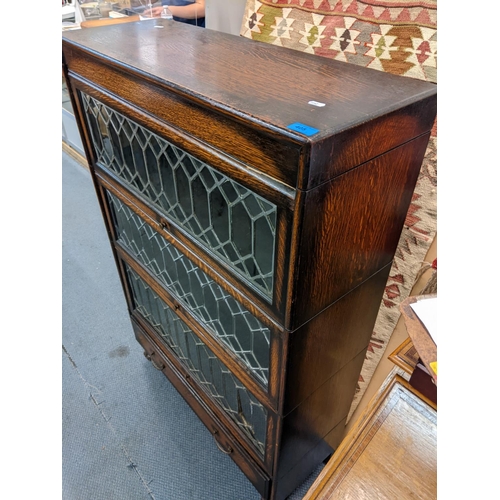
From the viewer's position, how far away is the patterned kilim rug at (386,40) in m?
0.70

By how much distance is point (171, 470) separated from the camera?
1.32 metres

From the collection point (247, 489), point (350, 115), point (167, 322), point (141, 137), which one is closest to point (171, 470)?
point (247, 489)

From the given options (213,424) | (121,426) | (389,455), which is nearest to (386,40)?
(389,455)

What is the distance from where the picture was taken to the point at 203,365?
1.15 m

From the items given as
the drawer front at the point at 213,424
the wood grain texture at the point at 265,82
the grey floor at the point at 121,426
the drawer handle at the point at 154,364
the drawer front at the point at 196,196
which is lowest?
the grey floor at the point at 121,426

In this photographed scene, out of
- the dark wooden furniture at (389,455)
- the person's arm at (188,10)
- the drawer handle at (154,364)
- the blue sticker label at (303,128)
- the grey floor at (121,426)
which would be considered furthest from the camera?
the drawer handle at (154,364)

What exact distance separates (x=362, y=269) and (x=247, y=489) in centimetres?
96

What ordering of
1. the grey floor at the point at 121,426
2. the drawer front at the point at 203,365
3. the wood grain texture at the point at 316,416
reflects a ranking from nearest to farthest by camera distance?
1. the wood grain texture at the point at 316,416
2. the drawer front at the point at 203,365
3. the grey floor at the point at 121,426

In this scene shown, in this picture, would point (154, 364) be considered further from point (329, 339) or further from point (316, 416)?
point (329, 339)

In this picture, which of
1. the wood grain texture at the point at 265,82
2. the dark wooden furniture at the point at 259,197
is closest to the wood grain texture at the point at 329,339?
the dark wooden furniture at the point at 259,197

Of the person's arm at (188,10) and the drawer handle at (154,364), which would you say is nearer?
the person's arm at (188,10)

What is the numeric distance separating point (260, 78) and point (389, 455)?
0.65 m

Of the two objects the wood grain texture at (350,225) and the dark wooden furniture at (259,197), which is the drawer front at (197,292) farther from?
the wood grain texture at (350,225)
